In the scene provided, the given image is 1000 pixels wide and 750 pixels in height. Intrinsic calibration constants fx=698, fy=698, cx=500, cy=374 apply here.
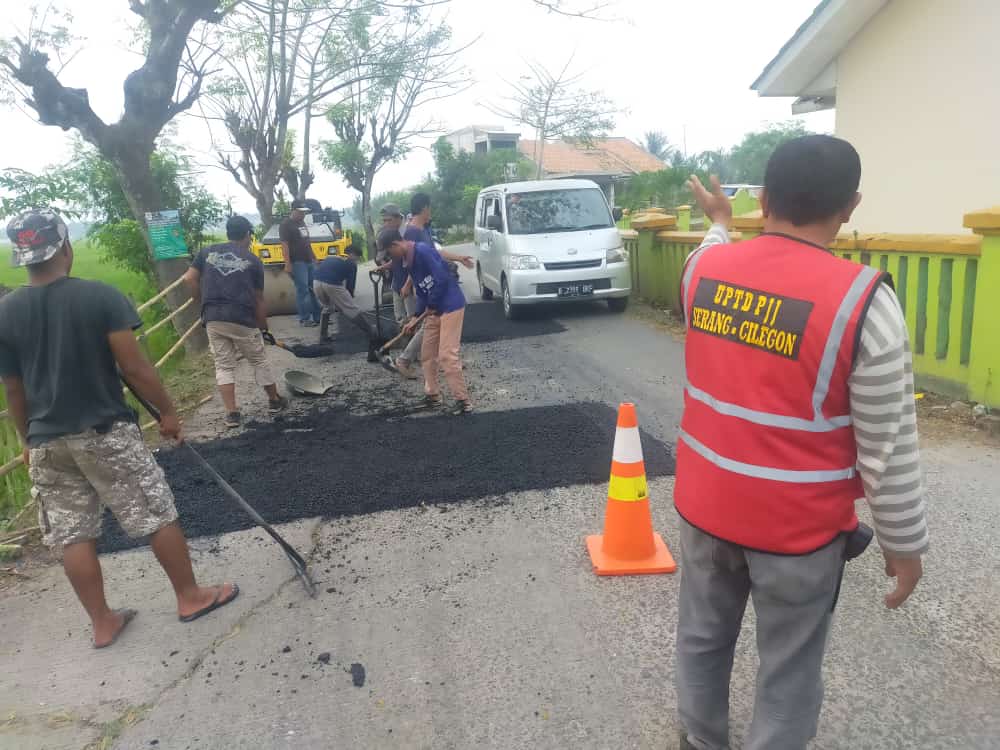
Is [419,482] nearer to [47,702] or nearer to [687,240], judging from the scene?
[47,702]

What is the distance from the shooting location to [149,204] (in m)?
9.10

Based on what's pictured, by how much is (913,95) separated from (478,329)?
19.1ft

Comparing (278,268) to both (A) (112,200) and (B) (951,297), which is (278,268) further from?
(B) (951,297)

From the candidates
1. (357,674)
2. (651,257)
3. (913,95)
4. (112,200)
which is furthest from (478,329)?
(112,200)

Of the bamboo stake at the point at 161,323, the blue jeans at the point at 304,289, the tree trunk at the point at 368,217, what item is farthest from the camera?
the tree trunk at the point at 368,217

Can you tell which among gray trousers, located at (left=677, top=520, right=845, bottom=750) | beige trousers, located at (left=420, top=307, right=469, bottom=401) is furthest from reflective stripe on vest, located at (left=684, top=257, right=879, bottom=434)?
beige trousers, located at (left=420, top=307, right=469, bottom=401)

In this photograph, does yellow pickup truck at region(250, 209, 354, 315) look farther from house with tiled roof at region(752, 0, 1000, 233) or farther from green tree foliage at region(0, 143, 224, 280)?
house with tiled roof at region(752, 0, 1000, 233)

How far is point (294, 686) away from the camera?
2654 mm

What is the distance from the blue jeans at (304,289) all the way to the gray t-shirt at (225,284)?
4608 millimetres

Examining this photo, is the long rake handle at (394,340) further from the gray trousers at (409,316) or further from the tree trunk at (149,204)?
the tree trunk at (149,204)

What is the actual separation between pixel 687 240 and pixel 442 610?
7.28m

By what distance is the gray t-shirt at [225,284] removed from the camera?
19.5 feet

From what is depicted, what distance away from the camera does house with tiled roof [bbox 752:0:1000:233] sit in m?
6.95

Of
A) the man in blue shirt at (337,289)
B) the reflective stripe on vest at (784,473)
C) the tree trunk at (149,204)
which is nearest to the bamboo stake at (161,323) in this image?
the tree trunk at (149,204)
